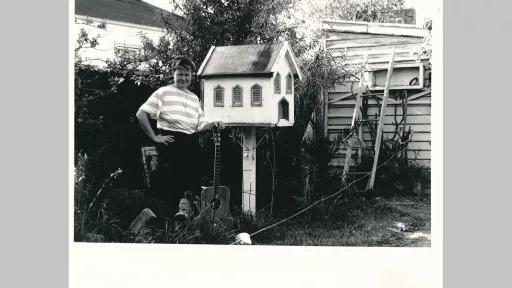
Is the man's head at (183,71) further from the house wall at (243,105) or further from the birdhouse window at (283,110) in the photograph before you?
the birdhouse window at (283,110)

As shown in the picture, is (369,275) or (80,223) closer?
(369,275)

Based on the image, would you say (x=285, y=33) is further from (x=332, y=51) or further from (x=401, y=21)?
(x=401, y=21)

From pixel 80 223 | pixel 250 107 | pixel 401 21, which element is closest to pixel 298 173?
pixel 250 107

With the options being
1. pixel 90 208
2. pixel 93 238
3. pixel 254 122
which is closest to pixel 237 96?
pixel 254 122

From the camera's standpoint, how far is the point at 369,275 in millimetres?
5375

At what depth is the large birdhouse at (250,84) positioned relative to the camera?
5426 mm

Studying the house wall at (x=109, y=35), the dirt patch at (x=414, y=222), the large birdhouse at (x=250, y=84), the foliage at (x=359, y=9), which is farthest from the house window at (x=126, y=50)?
the dirt patch at (x=414, y=222)

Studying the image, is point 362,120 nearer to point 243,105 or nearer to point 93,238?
point 243,105

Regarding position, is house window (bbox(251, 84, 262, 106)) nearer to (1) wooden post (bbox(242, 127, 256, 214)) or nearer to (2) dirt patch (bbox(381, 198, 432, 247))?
(1) wooden post (bbox(242, 127, 256, 214))

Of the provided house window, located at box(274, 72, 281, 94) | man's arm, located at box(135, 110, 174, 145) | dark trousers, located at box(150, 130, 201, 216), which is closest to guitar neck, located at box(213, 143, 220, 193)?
dark trousers, located at box(150, 130, 201, 216)

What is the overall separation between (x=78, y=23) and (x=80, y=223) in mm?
1613

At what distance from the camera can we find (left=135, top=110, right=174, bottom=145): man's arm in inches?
226

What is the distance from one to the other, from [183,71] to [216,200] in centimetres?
106

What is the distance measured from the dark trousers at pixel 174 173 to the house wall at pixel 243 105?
310 millimetres
